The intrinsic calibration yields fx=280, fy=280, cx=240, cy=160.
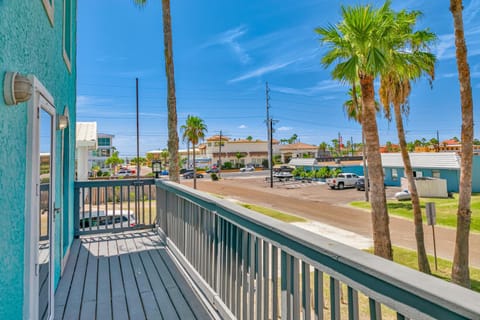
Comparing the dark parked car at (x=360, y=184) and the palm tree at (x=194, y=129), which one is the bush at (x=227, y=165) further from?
the dark parked car at (x=360, y=184)

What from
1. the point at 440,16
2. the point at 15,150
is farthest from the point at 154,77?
the point at 15,150

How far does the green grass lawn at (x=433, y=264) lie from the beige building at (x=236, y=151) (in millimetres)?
51170

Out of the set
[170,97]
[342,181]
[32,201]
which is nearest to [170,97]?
[170,97]

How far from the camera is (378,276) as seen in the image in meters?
0.88

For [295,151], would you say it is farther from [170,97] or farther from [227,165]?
[170,97]

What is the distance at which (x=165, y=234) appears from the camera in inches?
172

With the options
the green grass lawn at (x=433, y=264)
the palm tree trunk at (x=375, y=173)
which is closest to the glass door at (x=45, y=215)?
the palm tree trunk at (x=375, y=173)

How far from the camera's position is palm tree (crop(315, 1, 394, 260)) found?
6.55 metres

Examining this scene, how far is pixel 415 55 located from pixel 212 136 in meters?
56.9

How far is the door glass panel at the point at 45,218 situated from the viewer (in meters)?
2.26

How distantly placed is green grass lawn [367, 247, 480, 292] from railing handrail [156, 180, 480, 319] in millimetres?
7945

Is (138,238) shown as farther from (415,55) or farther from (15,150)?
(415,55)

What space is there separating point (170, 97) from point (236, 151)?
181 feet

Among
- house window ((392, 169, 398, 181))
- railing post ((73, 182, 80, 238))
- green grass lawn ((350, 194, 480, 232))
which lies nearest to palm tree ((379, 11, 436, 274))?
green grass lawn ((350, 194, 480, 232))
